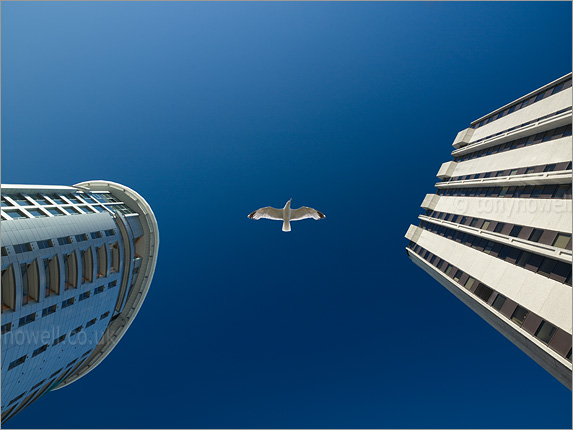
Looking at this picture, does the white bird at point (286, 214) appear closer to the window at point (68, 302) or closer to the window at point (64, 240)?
the window at point (64, 240)

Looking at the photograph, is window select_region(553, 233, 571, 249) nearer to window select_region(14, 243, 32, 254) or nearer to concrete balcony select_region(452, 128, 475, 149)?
concrete balcony select_region(452, 128, 475, 149)

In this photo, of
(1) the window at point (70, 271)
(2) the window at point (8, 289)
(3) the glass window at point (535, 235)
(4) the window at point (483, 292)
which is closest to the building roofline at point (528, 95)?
(3) the glass window at point (535, 235)

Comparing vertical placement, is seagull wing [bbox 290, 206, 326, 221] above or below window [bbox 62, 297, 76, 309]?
above

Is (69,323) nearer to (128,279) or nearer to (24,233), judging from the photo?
(128,279)

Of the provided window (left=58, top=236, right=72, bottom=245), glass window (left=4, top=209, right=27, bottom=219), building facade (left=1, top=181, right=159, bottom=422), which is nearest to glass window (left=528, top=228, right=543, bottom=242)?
building facade (left=1, top=181, right=159, bottom=422)

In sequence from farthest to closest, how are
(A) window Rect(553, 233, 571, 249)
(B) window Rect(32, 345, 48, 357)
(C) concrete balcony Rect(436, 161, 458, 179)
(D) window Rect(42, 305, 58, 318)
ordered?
1. (C) concrete balcony Rect(436, 161, 458, 179)
2. (B) window Rect(32, 345, 48, 357)
3. (D) window Rect(42, 305, 58, 318)
4. (A) window Rect(553, 233, 571, 249)

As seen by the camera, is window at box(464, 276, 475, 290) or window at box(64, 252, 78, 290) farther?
window at box(64, 252, 78, 290)

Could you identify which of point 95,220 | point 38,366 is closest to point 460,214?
point 95,220
